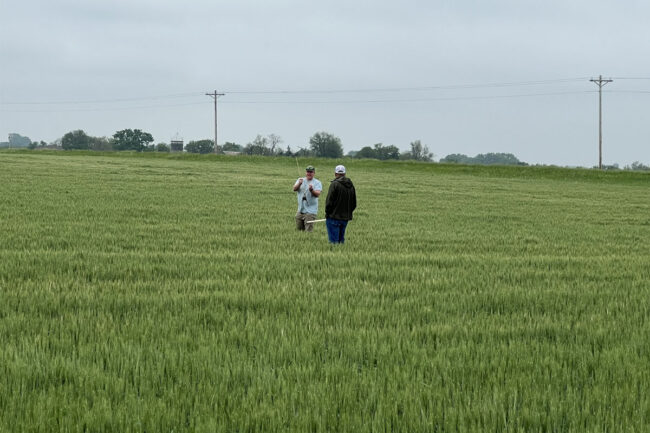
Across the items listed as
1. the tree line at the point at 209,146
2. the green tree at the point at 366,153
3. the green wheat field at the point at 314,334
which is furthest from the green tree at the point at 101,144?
the green wheat field at the point at 314,334

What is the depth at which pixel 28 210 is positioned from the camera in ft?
64.7

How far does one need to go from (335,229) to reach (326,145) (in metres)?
116

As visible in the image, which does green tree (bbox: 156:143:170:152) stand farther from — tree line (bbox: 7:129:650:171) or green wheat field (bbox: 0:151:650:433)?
green wheat field (bbox: 0:151:650:433)

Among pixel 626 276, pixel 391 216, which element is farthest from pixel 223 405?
pixel 391 216

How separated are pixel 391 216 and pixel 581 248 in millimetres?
8749

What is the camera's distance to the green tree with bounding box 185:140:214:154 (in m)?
139

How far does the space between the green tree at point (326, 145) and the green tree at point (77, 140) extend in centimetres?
4901

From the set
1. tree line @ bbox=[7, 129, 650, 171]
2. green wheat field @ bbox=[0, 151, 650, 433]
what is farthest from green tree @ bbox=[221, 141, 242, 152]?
green wheat field @ bbox=[0, 151, 650, 433]

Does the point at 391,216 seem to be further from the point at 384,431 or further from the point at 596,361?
the point at 384,431

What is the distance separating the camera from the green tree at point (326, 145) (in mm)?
128625

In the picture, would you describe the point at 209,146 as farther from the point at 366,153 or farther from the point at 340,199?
the point at 340,199

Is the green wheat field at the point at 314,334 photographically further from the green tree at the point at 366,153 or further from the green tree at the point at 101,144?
the green tree at the point at 101,144

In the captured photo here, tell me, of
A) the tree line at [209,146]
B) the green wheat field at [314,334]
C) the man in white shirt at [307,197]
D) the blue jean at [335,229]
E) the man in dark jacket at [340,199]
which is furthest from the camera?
the tree line at [209,146]

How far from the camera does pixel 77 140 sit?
14275cm
